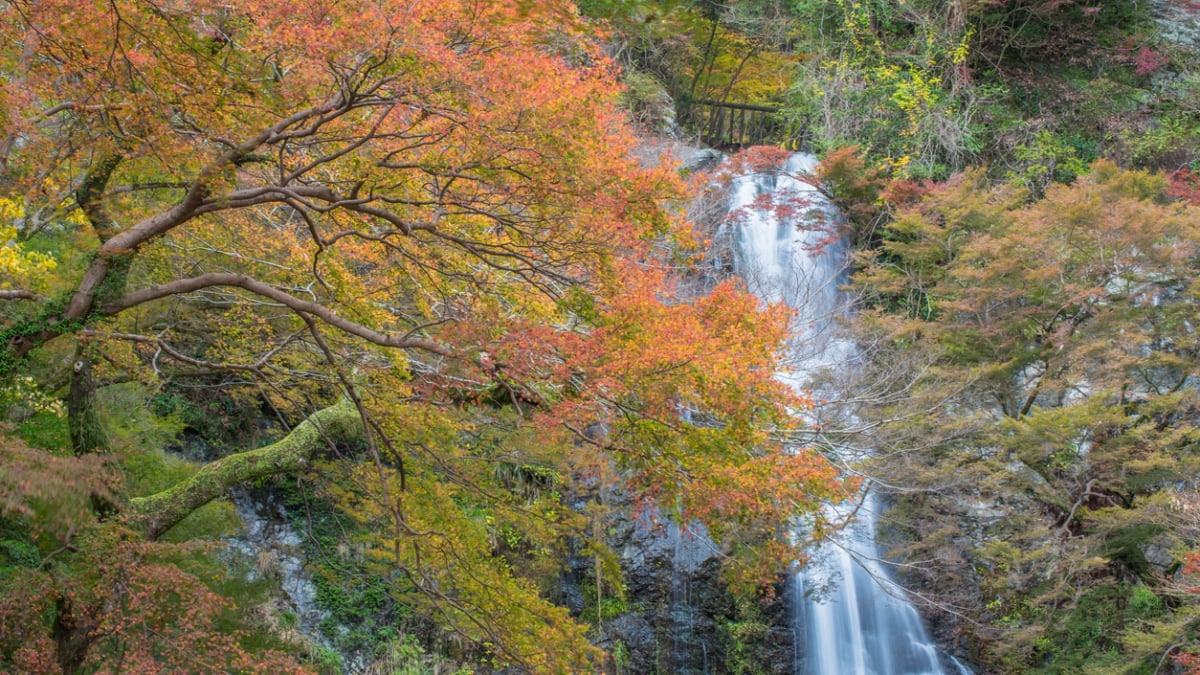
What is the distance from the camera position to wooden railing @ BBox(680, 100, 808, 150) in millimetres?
19750

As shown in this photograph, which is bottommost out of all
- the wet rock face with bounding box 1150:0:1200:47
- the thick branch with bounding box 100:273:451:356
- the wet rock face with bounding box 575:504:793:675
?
the wet rock face with bounding box 575:504:793:675

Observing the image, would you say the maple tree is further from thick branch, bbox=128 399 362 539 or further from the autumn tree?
the autumn tree

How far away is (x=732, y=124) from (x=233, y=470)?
15.9m

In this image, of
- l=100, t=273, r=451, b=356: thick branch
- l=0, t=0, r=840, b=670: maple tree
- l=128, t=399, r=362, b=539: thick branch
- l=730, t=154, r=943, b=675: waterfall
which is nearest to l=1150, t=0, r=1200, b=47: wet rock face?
l=730, t=154, r=943, b=675: waterfall

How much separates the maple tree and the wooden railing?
45.1 feet

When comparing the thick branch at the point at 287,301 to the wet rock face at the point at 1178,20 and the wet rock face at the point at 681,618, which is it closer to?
the wet rock face at the point at 681,618

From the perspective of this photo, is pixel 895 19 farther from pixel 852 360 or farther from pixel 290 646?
pixel 290 646

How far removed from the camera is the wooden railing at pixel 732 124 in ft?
64.8

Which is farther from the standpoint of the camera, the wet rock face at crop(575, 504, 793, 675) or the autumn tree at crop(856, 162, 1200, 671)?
the wet rock face at crop(575, 504, 793, 675)

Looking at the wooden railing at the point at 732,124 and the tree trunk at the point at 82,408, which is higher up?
the tree trunk at the point at 82,408

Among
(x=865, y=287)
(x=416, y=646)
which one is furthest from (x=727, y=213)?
(x=416, y=646)

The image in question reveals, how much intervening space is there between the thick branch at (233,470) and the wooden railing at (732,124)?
1364cm

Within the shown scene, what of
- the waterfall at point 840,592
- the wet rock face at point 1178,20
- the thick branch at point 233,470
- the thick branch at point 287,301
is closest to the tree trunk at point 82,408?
the thick branch at point 233,470

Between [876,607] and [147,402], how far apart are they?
32.2 feet
